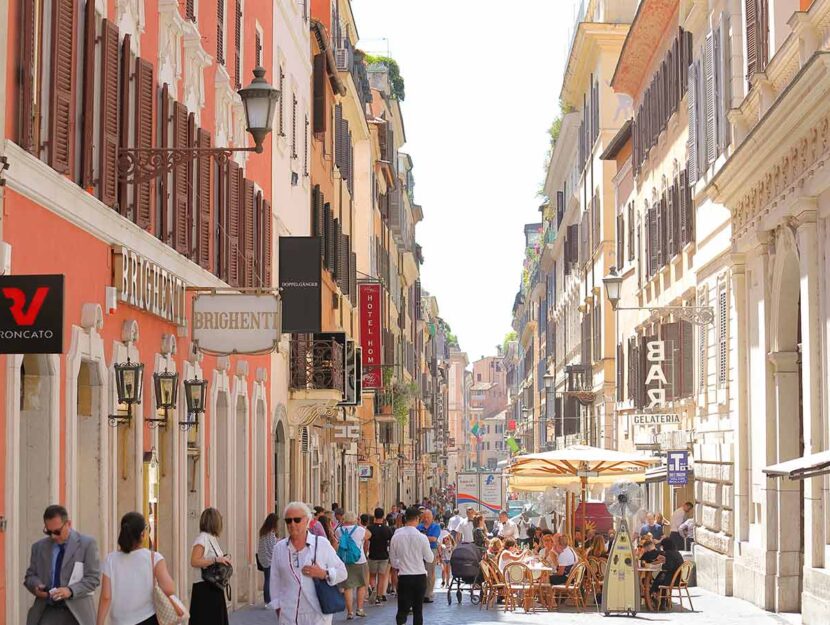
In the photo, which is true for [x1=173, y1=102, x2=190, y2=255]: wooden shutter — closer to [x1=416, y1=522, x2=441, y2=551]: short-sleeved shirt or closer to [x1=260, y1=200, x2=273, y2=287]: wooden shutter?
[x1=260, y1=200, x2=273, y2=287]: wooden shutter

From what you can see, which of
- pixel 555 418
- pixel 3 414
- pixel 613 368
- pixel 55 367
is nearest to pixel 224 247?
pixel 55 367

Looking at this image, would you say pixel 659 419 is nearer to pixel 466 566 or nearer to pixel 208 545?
pixel 466 566

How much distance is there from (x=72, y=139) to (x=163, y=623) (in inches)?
214

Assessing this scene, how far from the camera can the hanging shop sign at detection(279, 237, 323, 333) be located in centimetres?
2769

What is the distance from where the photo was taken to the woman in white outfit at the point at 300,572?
1262 cm

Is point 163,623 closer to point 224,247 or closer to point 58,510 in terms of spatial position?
point 58,510

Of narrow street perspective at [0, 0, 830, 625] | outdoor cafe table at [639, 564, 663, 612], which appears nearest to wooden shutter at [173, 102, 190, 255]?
narrow street perspective at [0, 0, 830, 625]

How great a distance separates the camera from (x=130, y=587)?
37.7 ft

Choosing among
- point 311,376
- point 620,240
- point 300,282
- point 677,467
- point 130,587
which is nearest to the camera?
point 130,587

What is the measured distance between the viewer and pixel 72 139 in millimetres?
15312

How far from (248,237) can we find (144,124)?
8.71 meters

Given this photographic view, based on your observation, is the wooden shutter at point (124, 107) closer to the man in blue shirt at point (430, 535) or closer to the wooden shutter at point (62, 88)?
the wooden shutter at point (62, 88)

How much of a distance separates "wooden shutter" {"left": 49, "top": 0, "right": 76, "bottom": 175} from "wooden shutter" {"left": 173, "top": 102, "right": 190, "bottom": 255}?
19.3 ft

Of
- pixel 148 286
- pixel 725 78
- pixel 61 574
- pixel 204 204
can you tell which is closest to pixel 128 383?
pixel 148 286
